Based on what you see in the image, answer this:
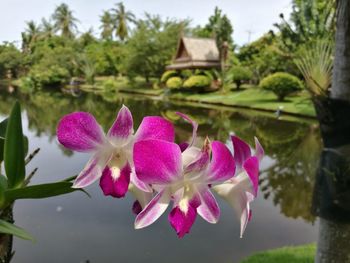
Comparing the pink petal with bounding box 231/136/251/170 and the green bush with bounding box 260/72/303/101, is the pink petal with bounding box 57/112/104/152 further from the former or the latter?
the green bush with bounding box 260/72/303/101

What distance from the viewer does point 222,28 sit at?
30.7 meters

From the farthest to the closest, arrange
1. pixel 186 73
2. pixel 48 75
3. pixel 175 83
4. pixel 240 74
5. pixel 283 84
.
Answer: pixel 48 75
pixel 186 73
pixel 175 83
pixel 240 74
pixel 283 84

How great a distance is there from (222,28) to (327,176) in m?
29.6

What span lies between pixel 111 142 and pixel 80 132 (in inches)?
1.8

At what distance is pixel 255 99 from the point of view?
1872 cm

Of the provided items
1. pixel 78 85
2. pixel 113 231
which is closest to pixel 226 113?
pixel 113 231

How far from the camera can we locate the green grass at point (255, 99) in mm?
15141

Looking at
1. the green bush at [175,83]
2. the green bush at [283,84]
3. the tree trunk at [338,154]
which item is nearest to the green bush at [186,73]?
the green bush at [175,83]

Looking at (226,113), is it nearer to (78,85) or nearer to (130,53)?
(130,53)

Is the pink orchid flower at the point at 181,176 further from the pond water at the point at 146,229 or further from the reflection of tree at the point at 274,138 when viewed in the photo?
the pond water at the point at 146,229

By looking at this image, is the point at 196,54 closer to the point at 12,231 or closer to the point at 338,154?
the point at 338,154

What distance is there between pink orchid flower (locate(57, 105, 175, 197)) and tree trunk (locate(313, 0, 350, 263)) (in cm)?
211

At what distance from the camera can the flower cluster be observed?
39 centimetres

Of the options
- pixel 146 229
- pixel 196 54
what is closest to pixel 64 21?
pixel 196 54
